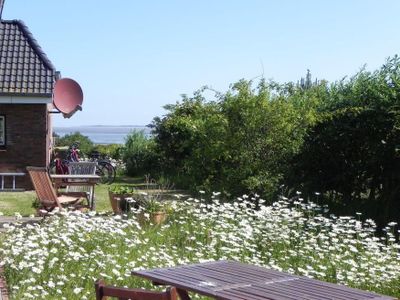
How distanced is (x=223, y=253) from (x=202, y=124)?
24.2 ft

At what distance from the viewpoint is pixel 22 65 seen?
20859 millimetres

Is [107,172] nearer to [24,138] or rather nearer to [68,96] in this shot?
[68,96]

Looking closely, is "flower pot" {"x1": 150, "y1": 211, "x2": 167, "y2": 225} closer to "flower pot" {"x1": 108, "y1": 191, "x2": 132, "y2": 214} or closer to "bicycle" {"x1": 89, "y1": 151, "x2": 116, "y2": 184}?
"flower pot" {"x1": 108, "y1": 191, "x2": 132, "y2": 214}

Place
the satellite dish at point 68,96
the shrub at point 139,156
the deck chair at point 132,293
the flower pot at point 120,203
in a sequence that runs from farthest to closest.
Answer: the shrub at point 139,156, the satellite dish at point 68,96, the flower pot at point 120,203, the deck chair at point 132,293

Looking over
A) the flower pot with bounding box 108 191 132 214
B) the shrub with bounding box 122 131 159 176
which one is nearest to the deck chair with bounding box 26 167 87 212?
the flower pot with bounding box 108 191 132 214

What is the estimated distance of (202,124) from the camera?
15633 mm

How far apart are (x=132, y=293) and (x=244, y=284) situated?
2.71ft

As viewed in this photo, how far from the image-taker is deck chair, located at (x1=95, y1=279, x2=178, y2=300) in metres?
3.69

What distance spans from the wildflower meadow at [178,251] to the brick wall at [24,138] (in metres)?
9.84

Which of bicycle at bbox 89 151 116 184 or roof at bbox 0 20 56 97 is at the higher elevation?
roof at bbox 0 20 56 97

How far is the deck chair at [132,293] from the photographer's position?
369 centimetres

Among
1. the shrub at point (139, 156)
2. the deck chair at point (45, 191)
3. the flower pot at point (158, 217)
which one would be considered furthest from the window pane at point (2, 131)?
the flower pot at point (158, 217)

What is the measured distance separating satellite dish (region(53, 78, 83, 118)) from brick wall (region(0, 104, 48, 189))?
33.5 inches

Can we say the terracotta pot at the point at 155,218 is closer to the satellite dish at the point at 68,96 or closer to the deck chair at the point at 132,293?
the deck chair at the point at 132,293
